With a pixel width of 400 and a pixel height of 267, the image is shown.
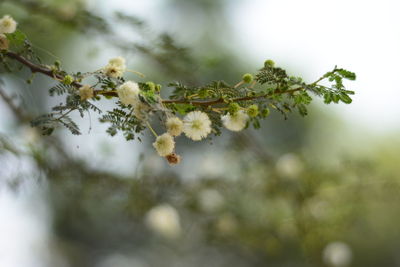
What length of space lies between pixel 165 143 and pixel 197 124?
0.06 m

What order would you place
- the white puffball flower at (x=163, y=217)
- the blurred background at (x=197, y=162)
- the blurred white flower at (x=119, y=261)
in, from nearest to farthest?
the blurred background at (x=197, y=162) → the white puffball flower at (x=163, y=217) → the blurred white flower at (x=119, y=261)

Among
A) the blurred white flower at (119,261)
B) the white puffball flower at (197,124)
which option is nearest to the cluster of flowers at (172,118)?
the white puffball flower at (197,124)

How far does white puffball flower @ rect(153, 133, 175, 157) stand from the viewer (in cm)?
82

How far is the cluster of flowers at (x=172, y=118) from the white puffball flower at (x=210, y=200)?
146 centimetres

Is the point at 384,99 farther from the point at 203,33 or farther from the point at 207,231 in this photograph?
the point at 207,231

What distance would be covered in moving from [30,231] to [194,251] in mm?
1608

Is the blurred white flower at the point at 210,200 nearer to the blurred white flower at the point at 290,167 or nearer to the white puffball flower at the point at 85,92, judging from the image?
the blurred white flower at the point at 290,167

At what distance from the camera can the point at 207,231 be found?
2449 mm

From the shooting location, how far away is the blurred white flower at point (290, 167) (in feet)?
7.66

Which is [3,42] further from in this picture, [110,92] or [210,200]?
[210,200]

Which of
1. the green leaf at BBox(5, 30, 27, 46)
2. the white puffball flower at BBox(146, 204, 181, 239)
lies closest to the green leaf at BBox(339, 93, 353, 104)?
the green leaf at BBox(5, 30, 27, 46)

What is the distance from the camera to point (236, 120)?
868 millimetres

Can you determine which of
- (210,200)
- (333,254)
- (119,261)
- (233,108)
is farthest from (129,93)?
A: (119,261)

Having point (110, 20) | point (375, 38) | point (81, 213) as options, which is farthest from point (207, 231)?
point (375, 38)
